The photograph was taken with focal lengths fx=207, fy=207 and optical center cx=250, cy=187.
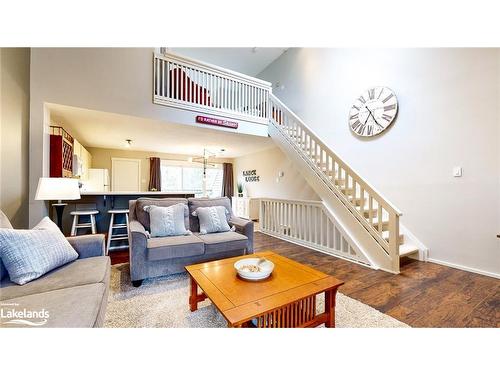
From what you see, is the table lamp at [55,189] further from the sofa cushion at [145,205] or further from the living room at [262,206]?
the sofa cushion at [145,205]

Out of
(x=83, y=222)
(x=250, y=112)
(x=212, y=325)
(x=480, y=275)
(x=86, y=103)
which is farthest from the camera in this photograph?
(x=250, y=112)

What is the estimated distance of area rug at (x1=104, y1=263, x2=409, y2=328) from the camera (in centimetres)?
150

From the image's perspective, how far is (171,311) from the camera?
64.3 inches

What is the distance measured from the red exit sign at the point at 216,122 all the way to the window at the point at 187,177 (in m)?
3.17

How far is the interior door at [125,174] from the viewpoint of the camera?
6.13 m

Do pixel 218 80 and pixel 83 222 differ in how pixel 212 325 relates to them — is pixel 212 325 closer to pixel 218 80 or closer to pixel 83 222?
pixel 83 222

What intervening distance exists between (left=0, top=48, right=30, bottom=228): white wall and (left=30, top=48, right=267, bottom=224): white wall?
0.26 ft

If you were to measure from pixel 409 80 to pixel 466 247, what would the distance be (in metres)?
2.44

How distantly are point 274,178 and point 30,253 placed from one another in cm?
501

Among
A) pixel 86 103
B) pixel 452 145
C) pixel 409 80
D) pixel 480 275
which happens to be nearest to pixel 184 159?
pixel 86 103

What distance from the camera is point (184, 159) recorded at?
7137 millimetres

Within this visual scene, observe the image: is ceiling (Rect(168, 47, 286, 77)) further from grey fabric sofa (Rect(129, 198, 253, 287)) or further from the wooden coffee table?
the wooden coffee table

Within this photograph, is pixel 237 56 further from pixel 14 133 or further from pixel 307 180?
pixel 14 133
